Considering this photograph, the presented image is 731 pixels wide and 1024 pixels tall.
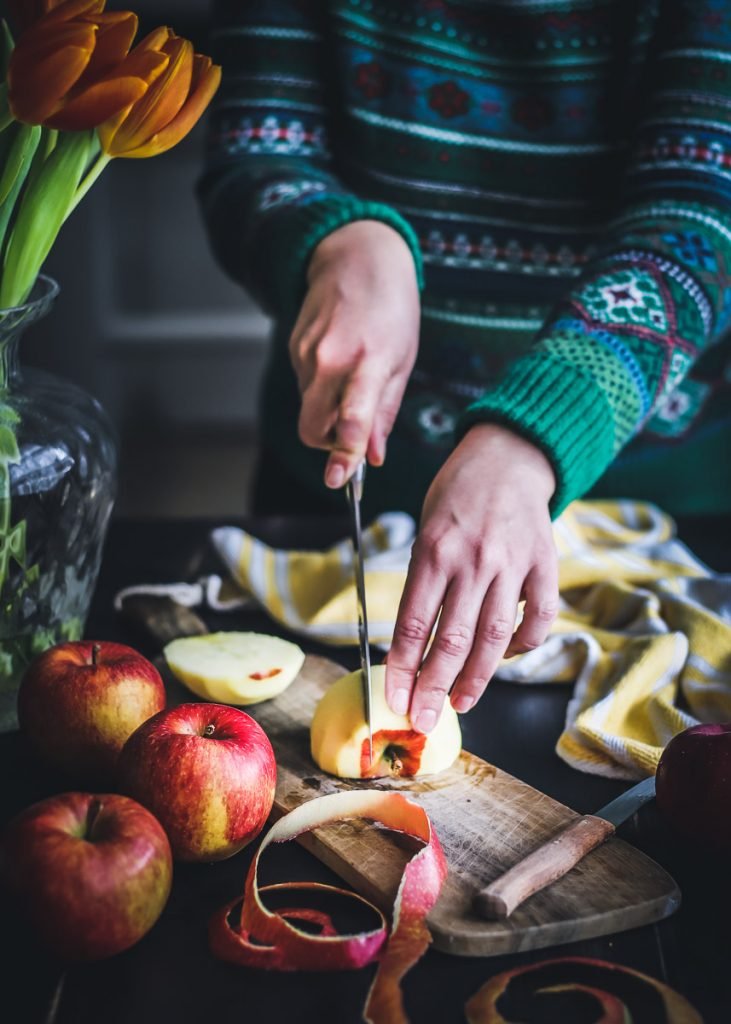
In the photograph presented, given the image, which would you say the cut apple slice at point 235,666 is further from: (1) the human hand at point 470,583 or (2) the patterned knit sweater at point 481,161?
(2) the patterned knit sweater at point 481,161

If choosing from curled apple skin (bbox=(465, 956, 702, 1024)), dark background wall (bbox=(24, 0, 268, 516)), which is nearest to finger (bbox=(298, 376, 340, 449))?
curled apple skin (bbox=(465, 956, 702, 1024))

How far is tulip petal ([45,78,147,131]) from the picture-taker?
0.71 m

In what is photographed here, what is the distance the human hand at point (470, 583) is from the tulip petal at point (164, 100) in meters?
0.34

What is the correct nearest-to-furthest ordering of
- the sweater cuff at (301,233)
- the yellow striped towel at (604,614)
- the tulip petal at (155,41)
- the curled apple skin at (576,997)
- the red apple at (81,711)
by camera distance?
the curled apple skin at (576,997) < the tulip petal at (155,41) < the red apple at (81,711) < the yellow striped towel at (604,614) < the sweater cuff at (301,233)

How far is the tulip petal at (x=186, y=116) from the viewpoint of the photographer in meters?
0.77

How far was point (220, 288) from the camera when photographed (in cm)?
317

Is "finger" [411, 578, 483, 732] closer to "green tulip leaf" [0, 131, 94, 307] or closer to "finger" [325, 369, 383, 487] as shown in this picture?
"finger" [325, 369, 383, 487]

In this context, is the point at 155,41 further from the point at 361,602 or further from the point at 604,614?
the point at 604,614

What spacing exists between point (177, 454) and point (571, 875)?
2789 mm

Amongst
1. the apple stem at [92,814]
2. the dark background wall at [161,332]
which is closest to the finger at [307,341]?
the apple stem at [92,814]

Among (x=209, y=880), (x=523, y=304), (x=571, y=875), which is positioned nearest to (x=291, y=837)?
(x=209, y=880)

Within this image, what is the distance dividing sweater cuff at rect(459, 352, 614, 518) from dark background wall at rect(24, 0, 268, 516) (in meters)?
2.14

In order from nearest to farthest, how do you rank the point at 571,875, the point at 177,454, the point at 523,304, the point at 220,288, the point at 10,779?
the point at 571,875
the point at 10,779
the point at 523,304
the point at 220,288
the point at 177,454

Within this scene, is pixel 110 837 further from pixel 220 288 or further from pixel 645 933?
pixel 220 288
